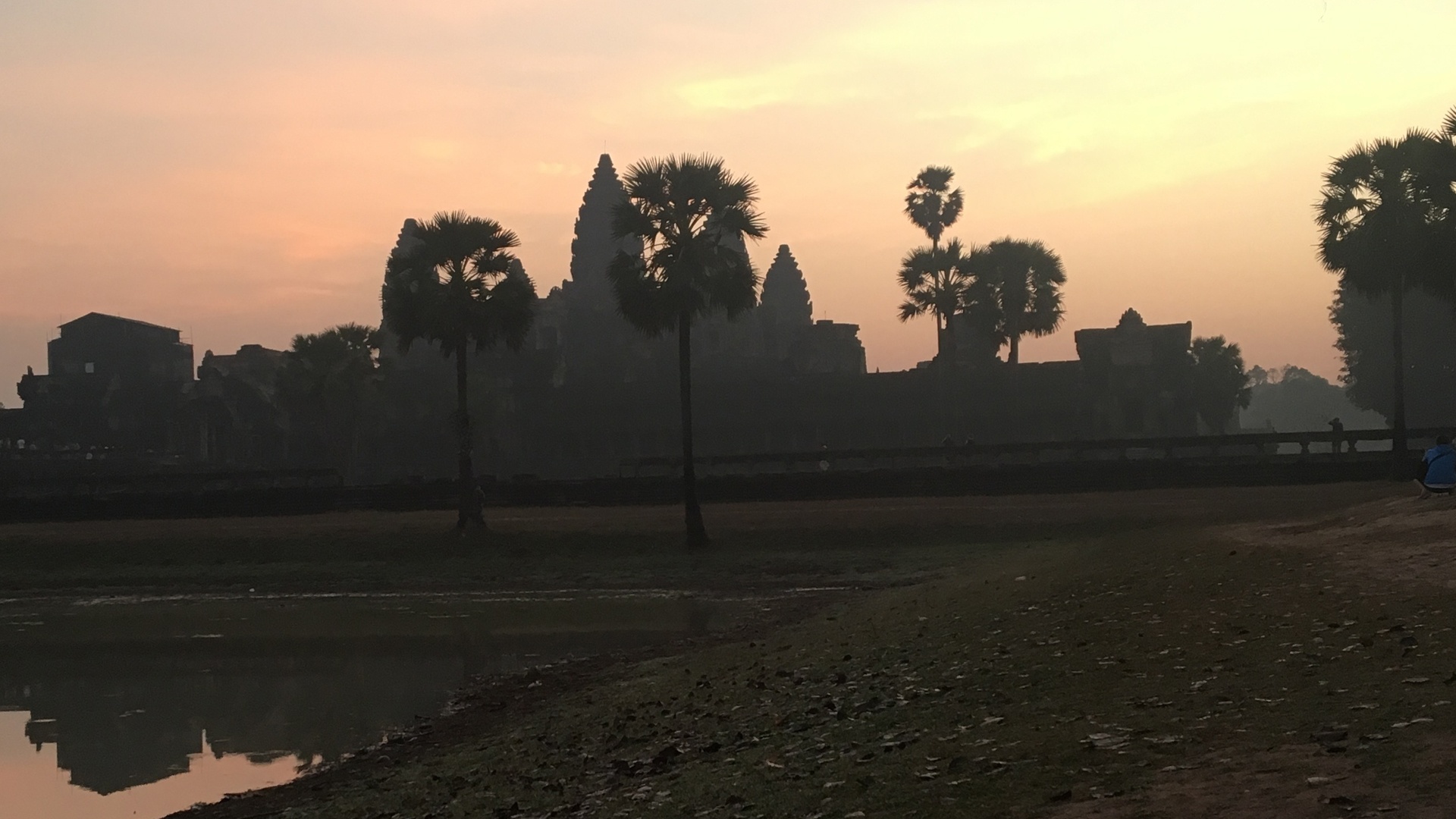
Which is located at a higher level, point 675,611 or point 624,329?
point 624,329

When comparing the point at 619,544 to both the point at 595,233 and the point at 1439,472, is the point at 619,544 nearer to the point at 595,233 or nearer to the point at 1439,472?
the point at 1439,472

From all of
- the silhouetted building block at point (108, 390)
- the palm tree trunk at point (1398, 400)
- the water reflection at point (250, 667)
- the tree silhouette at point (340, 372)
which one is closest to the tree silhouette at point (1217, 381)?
the palm tree trunk at point (1398, 400)

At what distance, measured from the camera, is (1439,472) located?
22469mm

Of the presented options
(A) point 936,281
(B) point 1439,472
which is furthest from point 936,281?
(B) point 1439,472

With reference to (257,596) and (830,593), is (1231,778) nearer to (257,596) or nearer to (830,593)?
(830,593)

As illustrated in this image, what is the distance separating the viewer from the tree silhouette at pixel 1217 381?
7431 cm

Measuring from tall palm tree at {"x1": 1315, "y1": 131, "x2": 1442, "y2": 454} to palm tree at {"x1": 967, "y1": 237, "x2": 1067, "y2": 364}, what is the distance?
25179 mm

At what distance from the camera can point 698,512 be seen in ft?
126

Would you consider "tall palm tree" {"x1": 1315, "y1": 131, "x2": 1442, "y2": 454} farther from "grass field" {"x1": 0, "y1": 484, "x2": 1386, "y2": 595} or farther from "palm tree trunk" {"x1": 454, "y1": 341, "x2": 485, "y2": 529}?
"palm tree trunk" {"x1": 454, "y1": 341, "x2": 485, "y2": 529}

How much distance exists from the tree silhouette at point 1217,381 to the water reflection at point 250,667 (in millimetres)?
50154

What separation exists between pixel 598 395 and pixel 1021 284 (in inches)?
1042

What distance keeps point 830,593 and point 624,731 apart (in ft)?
52.1

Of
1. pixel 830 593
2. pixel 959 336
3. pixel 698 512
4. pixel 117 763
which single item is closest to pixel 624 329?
pixel 959 336

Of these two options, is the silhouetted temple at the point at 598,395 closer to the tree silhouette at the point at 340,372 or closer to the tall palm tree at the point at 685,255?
the tree silhouette at the point at 340,372
